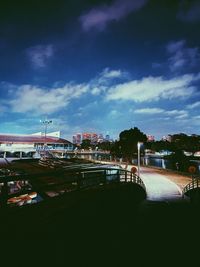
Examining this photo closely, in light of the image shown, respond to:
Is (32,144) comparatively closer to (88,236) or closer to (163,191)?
(163,191)

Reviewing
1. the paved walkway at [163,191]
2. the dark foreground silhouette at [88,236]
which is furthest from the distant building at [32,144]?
the dark foreground silhouette at [88,236]

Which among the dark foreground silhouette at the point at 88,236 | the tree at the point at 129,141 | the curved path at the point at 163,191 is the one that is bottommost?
the curved path at the point at 163,191

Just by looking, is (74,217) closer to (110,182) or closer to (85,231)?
(85,231)

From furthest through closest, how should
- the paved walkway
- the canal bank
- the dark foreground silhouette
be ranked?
the canal bank
the paved walkway
the dark foreground silhouette

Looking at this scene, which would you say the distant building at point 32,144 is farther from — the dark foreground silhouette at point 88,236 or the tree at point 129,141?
the dark foreground silhouette at point 88,236

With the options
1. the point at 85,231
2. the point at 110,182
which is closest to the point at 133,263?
the point at 85,231

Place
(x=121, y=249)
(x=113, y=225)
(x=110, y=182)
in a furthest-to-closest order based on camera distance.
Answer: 1. (x=110, y=182)
2. (x=113, y=225)
3. (x=121, y=249)

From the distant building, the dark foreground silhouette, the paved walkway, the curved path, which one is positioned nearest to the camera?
the dark foreground silhouette

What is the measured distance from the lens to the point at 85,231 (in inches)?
265

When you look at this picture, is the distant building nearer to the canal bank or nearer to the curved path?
the canal bank

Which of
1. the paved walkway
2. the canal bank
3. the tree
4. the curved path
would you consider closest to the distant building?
the tree

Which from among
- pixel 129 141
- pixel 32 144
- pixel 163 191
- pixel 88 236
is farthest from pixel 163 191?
pixel 32 144

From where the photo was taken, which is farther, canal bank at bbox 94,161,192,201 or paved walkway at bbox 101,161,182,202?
canal bank at bbox 94,161,192,201

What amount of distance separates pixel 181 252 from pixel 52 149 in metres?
91.1
